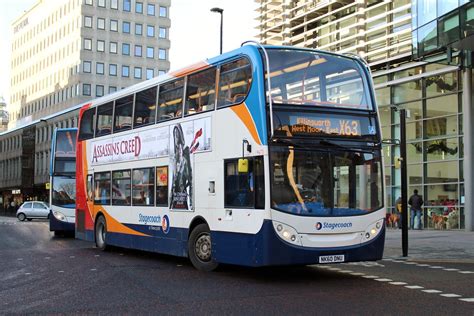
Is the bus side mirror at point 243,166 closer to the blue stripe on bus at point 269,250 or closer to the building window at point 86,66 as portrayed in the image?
the blue stripe on bus at point 269,250

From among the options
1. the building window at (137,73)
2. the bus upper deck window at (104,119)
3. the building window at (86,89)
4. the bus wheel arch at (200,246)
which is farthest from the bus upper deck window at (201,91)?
the building window at (137,73)

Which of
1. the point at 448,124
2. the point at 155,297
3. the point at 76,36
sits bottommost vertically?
the point at 155,297

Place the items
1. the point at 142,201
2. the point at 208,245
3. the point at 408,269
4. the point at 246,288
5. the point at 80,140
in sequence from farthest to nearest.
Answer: the point at 80,140, the point at 142,201, the point at 408,269, the point at 208,245, the point at 246,288

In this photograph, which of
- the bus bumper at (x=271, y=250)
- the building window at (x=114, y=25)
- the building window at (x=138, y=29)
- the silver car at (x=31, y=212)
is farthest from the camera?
the building window at (x=138, y=29)

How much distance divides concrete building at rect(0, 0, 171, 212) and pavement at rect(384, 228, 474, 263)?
6817cm

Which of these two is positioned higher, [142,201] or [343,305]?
[142,201]

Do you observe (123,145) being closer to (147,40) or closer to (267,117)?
(267,117)

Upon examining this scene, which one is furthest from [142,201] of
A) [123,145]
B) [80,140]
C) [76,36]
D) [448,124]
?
[76,36]

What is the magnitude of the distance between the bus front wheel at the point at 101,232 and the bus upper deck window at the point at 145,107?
3470mm

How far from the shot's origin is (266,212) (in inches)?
404

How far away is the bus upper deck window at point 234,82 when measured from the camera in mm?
10994

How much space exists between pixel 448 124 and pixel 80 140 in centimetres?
1569

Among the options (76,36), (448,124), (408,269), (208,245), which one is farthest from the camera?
(76,36)

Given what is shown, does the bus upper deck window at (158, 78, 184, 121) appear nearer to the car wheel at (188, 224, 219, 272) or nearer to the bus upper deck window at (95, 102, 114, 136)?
the car wheel at (188, 224, 219, 272)
